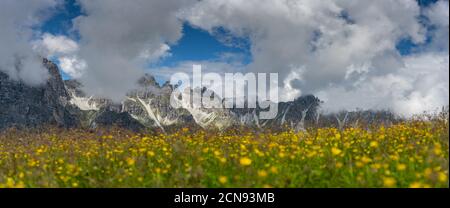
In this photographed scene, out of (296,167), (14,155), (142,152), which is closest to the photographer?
(296,167)

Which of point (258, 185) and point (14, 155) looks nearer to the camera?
point (258, 185)

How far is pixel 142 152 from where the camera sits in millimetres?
9555
